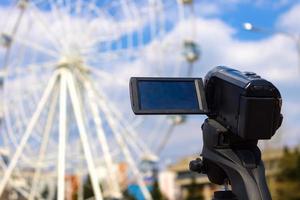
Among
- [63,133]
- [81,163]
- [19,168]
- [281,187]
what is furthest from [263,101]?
[281,187]

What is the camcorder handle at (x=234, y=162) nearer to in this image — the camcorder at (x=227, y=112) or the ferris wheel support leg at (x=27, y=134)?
the camcorder at (x=227, y=112)

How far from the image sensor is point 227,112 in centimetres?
219

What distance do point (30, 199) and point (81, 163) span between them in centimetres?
243

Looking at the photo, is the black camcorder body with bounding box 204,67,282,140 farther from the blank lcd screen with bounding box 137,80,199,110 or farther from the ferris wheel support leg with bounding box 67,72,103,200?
the ferris wheel support leg with bounding box 67,72,103,200

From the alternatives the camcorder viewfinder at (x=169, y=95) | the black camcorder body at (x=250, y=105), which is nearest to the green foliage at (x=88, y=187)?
the camcorder viewfinder at (x=169, y=95)

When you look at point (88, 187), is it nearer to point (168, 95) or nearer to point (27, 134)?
point (27, 134)

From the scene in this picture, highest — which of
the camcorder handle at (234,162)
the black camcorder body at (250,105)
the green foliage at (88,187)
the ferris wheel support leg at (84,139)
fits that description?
the black camcorder body at (250,105)

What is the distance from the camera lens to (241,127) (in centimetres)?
209

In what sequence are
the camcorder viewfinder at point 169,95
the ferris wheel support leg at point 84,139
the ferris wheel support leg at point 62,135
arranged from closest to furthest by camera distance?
the camcorder viewfinder at point 169,95, the ferris wheel support leg at point 62,135, the ferris wheel support leg at point 84,139

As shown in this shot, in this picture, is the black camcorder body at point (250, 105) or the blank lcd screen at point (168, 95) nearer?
the black camcorder body at point (250, 105)

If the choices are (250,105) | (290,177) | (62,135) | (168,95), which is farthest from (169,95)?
(290,177)

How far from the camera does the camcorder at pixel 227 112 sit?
207 cm

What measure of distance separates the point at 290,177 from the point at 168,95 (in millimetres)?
36368

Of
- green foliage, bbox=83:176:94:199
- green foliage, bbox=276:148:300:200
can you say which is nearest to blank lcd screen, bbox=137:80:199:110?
green foliage, bbox=83:176:94:199
